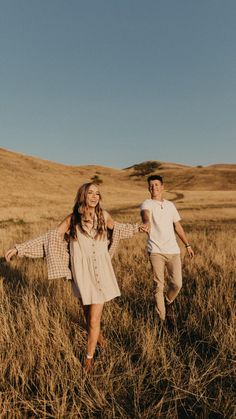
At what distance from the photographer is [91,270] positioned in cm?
343

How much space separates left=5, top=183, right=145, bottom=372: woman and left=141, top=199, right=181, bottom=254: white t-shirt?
4.02 feet

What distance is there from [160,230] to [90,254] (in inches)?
60.3

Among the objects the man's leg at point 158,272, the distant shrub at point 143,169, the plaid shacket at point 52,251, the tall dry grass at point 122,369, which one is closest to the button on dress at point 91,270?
the plaid shacket at point 52,251

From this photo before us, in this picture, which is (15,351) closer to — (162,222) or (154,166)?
(162,222)

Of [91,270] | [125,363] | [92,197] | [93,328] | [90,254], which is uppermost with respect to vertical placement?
[92,197]

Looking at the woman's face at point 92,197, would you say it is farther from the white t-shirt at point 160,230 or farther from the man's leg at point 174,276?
the man's leg at point 174,276

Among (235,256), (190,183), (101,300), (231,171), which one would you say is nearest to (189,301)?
(101,300)

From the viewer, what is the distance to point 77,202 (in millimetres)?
3559

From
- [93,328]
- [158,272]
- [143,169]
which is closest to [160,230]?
[158,272]

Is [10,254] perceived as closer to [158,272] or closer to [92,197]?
[92,197]

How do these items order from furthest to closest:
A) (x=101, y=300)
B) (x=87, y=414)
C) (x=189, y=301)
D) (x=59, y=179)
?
(x=59, y=179), (x=189, y=301), (x=101, y=300), (x=87, y=414)

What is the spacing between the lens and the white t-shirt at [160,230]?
4680 millimetres

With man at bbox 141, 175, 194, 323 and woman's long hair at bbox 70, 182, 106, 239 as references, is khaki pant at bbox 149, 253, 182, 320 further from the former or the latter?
woman's long hair at bbox 70, 182, 106, 239

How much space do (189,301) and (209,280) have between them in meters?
1.07
